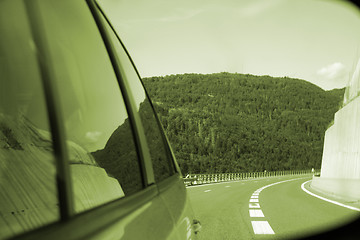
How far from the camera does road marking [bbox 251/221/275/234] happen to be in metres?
7.94

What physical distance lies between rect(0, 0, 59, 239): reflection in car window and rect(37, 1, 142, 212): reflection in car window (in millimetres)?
88

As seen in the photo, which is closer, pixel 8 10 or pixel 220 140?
pixel 8 10

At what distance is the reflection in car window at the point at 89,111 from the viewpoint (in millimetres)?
1564

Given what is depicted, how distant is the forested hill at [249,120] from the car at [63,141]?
85849 millimetres

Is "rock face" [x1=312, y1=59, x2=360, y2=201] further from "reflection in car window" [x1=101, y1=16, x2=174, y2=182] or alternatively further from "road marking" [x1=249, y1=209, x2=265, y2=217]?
"reflection in car window" [x1=101, y1=16, x2=174, y2=182]

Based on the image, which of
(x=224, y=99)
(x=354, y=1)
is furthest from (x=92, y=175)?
(x=224, y=99)

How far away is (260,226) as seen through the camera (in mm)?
8656

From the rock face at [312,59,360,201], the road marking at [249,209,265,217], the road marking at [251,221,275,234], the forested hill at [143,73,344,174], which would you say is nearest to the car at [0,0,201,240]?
the road marking at [251,221,275,234]

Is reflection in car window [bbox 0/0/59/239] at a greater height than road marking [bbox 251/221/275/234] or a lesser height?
greater

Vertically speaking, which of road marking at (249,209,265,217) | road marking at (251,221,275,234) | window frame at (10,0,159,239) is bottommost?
road marking at (249,209,265,217)

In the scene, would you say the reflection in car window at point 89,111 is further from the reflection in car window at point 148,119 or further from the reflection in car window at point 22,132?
the reflection in car window at point 148,119

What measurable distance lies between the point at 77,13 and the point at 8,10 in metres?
0.63

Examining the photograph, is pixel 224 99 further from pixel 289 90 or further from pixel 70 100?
pixel 70 100

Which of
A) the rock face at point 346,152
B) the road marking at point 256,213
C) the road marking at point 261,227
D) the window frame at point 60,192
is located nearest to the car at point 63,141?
the window frame at point 60,192
